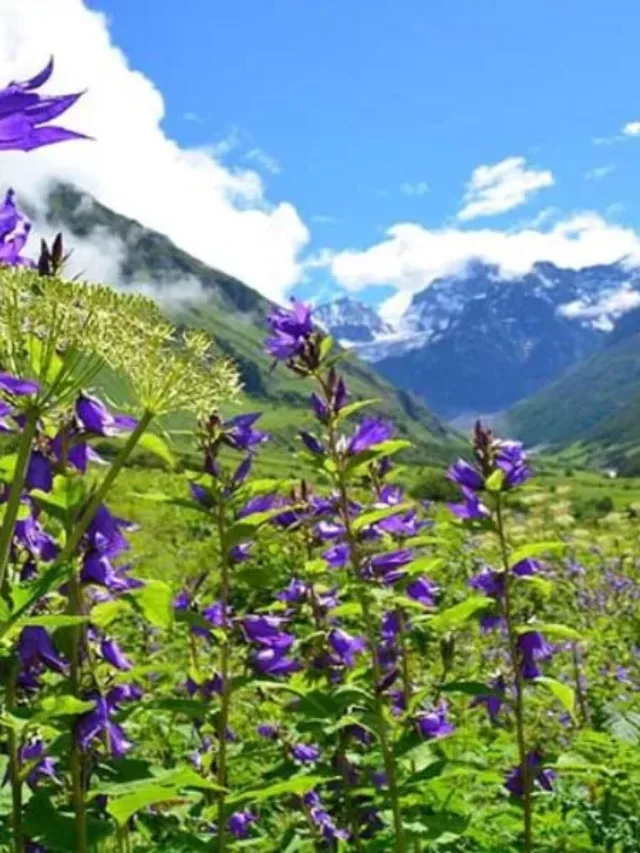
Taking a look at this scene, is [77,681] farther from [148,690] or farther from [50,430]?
[148,690]

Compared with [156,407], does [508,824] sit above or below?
below

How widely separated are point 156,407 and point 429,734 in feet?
10.4

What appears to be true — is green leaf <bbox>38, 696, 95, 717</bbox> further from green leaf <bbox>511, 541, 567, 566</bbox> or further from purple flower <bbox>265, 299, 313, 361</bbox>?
purple flower <bbox>265, 299, 313, 361</bbox>

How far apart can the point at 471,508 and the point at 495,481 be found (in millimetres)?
244

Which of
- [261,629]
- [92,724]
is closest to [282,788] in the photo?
[92,724]

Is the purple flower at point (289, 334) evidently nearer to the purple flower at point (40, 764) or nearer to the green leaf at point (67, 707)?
the purple flower at point (40, 764)

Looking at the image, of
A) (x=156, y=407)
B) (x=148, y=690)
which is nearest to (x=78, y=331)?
(x=156, y=407)

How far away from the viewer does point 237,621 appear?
460 cm

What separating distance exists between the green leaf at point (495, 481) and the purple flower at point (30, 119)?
319 centimetres

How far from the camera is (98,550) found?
11.7 ft

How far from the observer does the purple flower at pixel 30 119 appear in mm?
1732

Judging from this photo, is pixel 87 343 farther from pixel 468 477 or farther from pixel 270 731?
pixel 270 731

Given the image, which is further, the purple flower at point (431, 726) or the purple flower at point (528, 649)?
the purple flower at point (431, 726)

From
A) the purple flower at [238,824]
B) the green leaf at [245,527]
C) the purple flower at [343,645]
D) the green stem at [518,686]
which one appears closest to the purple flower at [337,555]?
the purple flower at [343,645]
